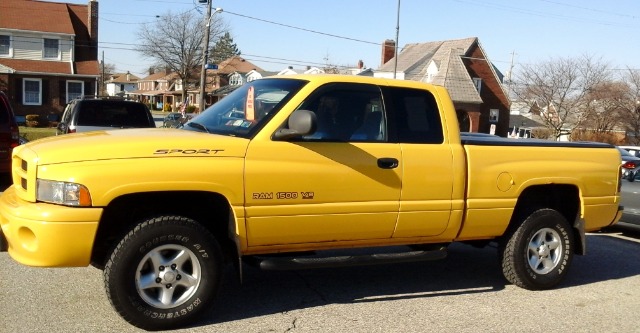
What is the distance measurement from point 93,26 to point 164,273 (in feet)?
139

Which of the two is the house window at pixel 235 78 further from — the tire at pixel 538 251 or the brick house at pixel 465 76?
the tire at pixel 538 251

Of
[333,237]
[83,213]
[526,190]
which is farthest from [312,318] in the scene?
[526,190]

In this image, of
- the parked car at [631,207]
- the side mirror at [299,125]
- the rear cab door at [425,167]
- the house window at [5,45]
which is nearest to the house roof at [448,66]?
the house window at [5,45]

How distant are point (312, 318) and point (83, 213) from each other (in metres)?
1.92

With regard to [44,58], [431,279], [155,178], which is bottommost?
[431,279]

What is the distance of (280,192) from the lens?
4.80 meters

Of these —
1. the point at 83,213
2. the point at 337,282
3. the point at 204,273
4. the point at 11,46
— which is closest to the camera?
the point at 83,213

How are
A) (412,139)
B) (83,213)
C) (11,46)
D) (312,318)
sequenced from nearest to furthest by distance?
(83,213)
(312,318)
(412,139)
(11,46)

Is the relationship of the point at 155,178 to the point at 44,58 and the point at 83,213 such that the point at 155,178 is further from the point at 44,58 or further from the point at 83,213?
the point at 44,58

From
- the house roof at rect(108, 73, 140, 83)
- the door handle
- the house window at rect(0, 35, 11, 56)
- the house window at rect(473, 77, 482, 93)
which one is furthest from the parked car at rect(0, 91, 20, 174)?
the house roof at rect(108, 73, 140, 83)

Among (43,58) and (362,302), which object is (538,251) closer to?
(362,302)

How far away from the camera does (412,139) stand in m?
5.46

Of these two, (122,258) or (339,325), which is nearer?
(122,258)

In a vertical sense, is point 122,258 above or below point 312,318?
above
